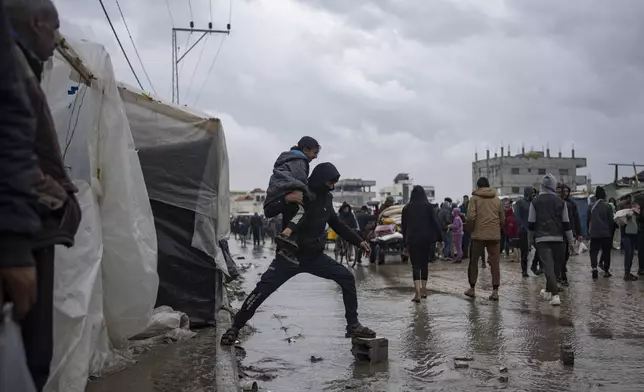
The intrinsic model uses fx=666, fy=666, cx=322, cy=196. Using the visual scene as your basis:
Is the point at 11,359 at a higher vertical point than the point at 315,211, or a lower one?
lower

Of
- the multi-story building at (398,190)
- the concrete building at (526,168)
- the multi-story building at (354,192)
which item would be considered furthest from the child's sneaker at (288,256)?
the concrete building at (526,168)

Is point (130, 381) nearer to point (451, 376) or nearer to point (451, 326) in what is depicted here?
point (451, 376)

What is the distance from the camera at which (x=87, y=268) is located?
4285 millimetres

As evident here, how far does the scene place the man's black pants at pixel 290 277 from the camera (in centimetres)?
627

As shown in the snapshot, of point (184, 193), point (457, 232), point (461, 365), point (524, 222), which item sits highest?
point (184, 193)

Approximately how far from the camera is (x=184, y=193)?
23.3 ft

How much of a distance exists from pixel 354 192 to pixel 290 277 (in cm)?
4649

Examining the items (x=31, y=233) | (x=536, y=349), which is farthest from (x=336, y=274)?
(x=31, y=233)

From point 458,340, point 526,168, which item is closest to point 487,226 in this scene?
point 458,340

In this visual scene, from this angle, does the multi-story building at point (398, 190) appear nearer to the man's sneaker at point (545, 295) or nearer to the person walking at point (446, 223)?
the person walking at point (446, 223)

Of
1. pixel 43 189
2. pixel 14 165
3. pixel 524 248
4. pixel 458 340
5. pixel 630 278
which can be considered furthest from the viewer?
Result: pixel 524 248

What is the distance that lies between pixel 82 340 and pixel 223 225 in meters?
3.49

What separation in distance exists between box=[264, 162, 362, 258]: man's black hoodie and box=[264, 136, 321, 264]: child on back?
7cm

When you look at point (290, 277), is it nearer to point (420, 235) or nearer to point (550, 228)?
point (420, 235)
